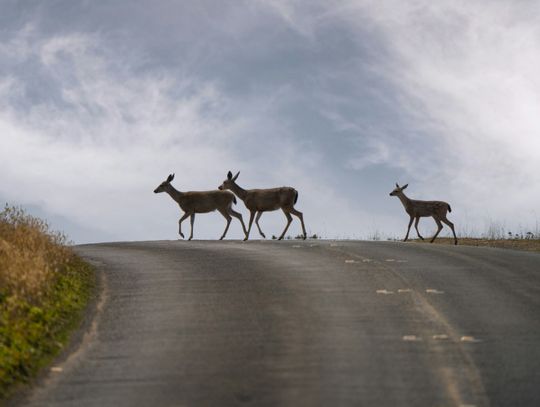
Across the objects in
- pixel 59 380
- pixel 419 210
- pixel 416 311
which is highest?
pixel 419 210

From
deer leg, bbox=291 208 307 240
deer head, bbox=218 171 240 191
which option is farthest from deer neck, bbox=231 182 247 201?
deer leg, bbox=291 208 307 240

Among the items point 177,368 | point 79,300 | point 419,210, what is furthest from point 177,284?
point 419,210

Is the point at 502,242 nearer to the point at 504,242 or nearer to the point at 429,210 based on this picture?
the point at 504,242

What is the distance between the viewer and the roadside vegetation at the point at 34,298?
11156mm

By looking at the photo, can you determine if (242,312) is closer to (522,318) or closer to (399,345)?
(399,345)

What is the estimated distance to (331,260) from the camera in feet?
63.5

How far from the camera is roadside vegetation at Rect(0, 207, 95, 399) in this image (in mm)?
11156

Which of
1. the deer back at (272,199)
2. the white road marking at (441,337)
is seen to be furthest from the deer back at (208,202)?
the white road marking at (441,337)

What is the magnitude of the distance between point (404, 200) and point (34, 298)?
2056 centimetres

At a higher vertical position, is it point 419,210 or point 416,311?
point 419,210

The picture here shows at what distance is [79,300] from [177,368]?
14.5 feet

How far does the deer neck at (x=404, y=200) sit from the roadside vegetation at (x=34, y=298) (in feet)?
50.5

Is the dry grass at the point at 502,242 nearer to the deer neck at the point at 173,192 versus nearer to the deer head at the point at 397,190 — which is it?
the deer head at the point at 397,190

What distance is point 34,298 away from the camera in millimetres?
13773
